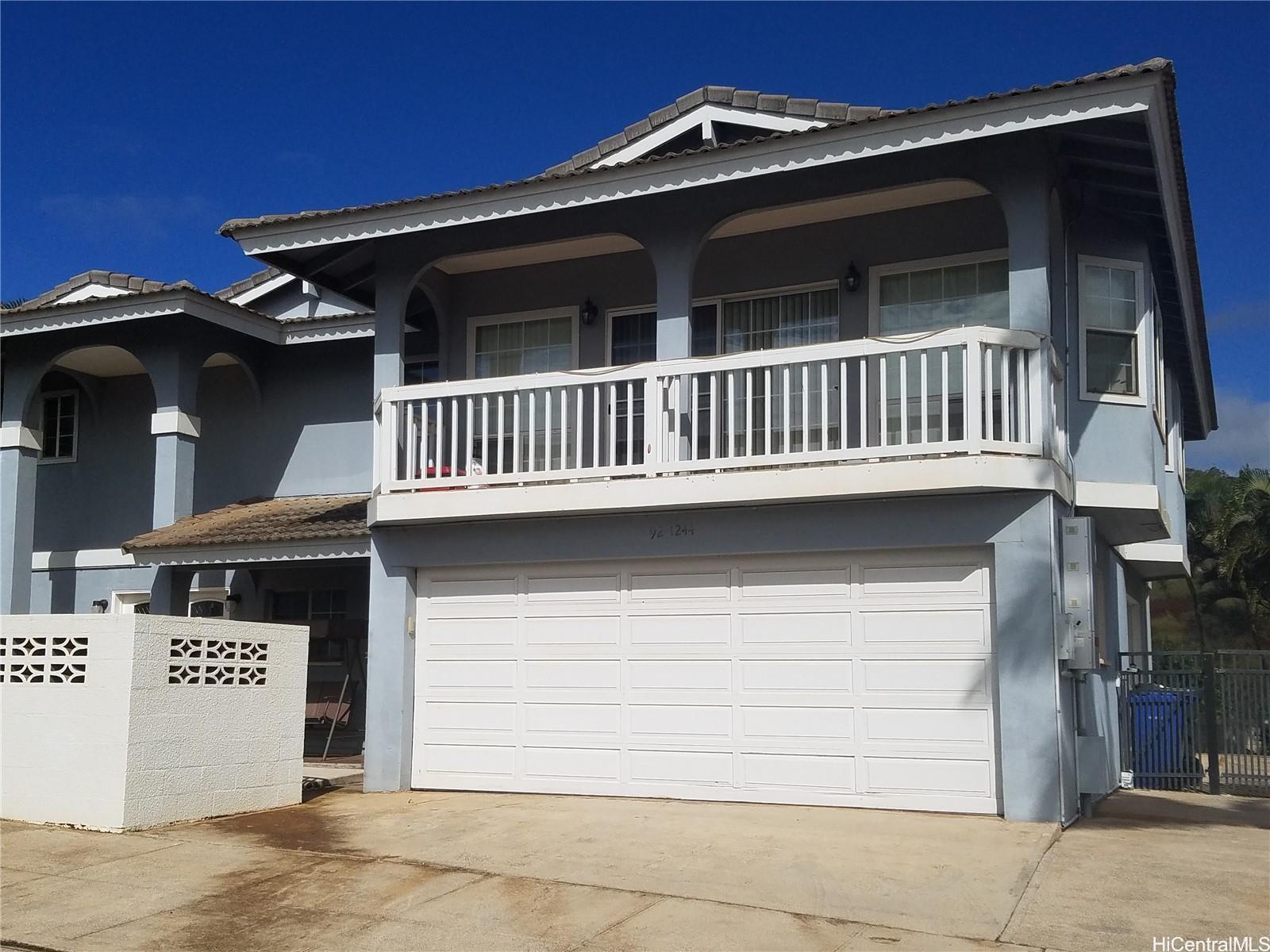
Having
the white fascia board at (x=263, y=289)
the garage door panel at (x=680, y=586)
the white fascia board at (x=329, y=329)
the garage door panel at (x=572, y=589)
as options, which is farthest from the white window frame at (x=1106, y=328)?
the white fascia board at (x=263, y=289)

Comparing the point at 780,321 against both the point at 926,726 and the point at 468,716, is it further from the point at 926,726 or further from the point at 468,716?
the point at 468,716

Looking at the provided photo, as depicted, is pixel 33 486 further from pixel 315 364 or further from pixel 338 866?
pixel 338 866

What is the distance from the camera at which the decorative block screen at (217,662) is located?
10406mm

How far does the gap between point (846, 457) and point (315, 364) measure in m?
9.68

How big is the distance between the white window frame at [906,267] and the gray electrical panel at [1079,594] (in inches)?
103

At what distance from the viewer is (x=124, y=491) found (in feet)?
59.9

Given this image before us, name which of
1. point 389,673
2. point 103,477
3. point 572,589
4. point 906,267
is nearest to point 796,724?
point 572,589

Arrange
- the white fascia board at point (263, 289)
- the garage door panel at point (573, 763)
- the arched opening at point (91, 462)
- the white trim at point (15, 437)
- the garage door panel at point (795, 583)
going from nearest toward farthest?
the garage door panel at point (795, 583), the garage door panel at point (573, 763), the white trim at point (15, 437), the arched opening at point (91, 462), the white fascia board at point (263, 289)

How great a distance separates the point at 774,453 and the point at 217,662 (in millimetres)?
5356

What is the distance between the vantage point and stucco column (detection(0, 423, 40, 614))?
16750 mm

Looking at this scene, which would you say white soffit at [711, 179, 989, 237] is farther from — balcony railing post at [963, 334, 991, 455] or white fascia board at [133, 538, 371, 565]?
white fascia board at [133, 538, 371, 565]

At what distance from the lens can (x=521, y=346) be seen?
46.6ft

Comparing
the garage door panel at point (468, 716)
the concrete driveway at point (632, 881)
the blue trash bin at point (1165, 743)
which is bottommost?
the concrete driveway at point (632, 881)

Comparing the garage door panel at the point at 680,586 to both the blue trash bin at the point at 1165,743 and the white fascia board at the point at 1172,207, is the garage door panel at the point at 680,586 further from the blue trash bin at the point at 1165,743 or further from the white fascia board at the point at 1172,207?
the blue trash bin at the point at 1165,743
